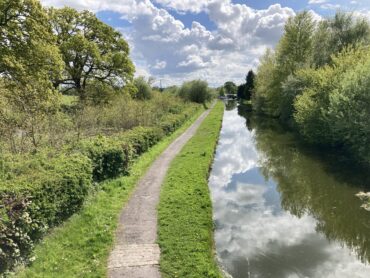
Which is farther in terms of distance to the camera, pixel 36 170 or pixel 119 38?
pixel 119 38

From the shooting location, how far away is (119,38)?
131ft

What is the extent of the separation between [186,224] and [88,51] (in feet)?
98.2

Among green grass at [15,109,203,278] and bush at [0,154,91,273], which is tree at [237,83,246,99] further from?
bush at [0,154,91,273]

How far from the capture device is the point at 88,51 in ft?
119

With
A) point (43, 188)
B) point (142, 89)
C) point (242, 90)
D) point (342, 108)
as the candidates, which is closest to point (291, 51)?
point (142, 89)

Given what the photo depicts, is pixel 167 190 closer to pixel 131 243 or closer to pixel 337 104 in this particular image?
pixel 131 243

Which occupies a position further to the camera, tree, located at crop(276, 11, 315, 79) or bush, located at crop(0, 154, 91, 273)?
tree, located at crop(276, 11, 315, 79)

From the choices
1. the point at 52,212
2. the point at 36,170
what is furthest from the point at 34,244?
the point at 36,170

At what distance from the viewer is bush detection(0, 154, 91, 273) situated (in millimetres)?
7480

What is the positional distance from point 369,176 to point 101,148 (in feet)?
45.4

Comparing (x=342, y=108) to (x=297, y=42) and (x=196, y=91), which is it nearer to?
(x=297, y=42)

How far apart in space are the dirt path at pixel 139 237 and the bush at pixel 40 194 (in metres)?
1.82

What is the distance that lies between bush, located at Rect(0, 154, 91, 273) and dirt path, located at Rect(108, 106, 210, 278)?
182cm

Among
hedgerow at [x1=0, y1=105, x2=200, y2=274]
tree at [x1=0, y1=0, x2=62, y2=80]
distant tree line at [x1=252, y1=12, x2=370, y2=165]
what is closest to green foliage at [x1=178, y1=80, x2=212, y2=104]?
distant tree line at [x1=252, y1=12, x2=370, y2=165]
